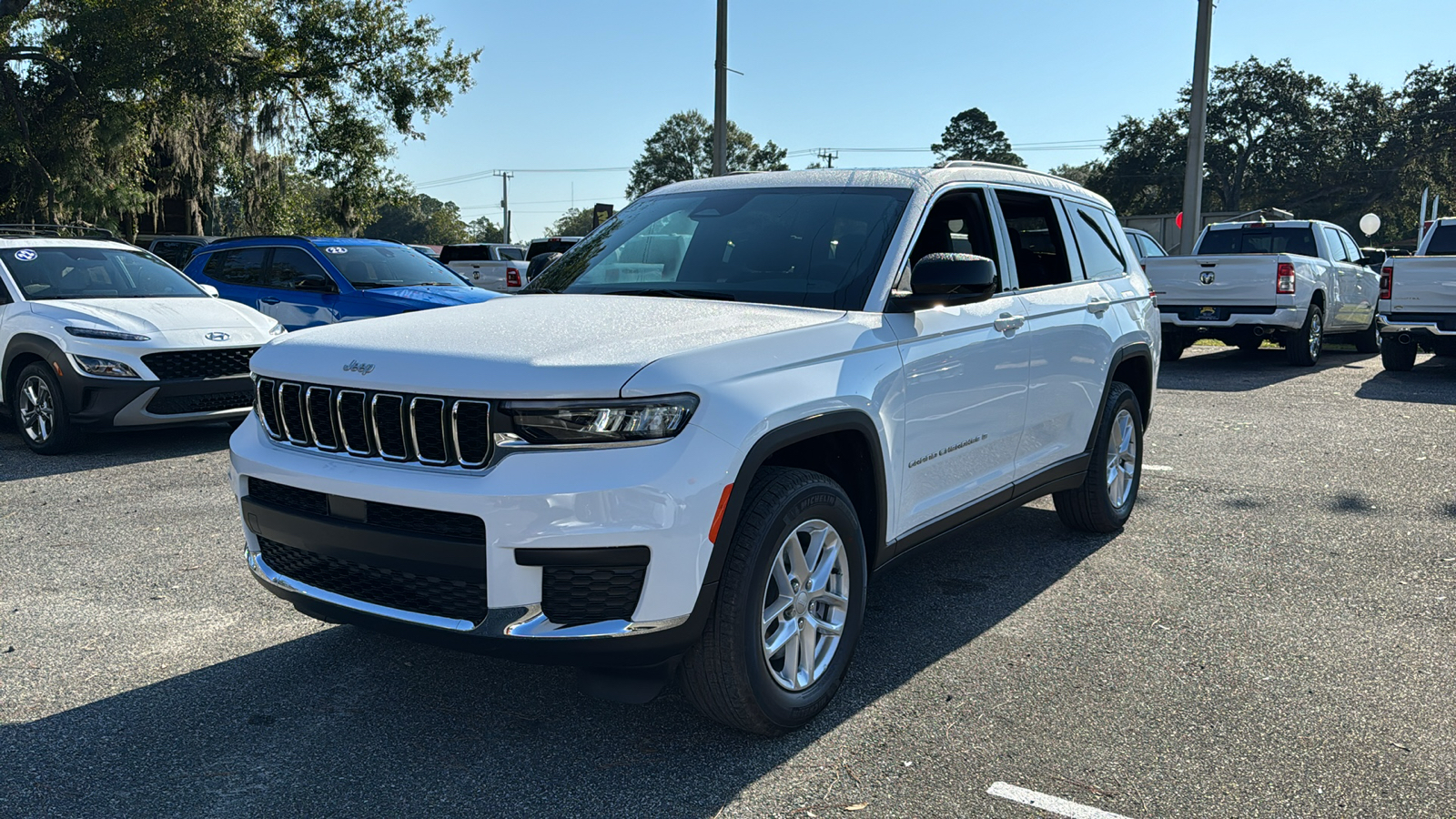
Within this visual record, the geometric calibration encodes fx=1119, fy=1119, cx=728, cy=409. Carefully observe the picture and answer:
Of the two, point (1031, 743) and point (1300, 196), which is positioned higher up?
point (1300, 196)

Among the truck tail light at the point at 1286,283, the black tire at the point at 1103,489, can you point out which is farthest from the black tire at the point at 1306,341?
the black tire at the point at 1103,489

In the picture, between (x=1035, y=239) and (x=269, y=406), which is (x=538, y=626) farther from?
(x=1035, y=239)

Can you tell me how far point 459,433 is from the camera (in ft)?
10.0

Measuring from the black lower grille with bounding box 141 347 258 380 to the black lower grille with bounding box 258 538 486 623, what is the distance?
5.18m

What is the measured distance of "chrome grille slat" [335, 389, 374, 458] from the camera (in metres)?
3.24

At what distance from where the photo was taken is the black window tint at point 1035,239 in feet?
16.1

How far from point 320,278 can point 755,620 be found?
877 cm

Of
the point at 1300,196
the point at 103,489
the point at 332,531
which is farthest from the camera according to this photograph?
the point at 1300,196

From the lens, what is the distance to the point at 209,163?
25984 millimetres

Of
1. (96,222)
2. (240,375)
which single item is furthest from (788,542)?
(96,222)

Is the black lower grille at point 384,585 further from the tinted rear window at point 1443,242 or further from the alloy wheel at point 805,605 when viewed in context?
the tinted rear window at point 1443,242

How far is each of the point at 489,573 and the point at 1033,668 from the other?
2.09 meters

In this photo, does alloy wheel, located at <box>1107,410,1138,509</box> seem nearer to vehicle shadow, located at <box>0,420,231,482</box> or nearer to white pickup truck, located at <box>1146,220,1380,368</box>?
→ vehicle shadow, located at <box>0,420,231,482</box>

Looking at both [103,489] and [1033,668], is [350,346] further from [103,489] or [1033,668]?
[103,489]
